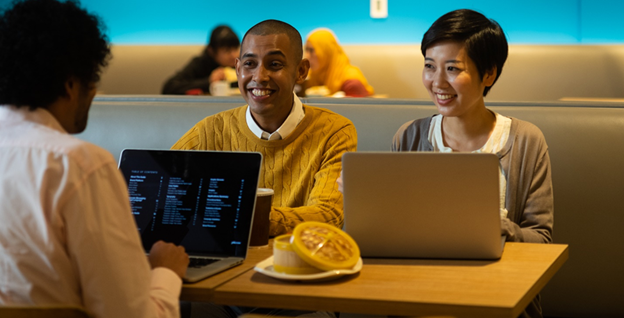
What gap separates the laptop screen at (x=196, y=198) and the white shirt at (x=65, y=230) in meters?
0.37

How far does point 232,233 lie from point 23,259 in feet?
1.51

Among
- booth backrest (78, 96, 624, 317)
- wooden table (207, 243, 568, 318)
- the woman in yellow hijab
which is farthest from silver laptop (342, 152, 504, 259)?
the woman in yellow hijab

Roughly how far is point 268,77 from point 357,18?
3.80 metres

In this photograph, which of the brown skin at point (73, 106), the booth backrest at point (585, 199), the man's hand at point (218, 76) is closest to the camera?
the brown skin at point (73, 106)

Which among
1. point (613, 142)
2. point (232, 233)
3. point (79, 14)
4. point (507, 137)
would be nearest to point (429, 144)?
point (507, 137)

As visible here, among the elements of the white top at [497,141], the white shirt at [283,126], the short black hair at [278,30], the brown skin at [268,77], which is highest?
the short black hair at [278,30]

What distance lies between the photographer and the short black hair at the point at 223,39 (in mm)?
4910

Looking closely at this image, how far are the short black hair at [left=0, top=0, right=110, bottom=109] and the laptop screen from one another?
0.40 meters

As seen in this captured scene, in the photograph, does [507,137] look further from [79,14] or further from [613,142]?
[79,14]

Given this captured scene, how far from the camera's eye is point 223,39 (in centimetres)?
491

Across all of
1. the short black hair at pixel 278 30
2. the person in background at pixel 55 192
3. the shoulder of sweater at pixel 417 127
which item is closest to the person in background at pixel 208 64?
the short black hair at pixel 278 30

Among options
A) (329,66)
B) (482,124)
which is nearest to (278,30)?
(482,124)

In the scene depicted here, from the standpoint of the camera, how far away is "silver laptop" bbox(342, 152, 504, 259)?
1.25 m

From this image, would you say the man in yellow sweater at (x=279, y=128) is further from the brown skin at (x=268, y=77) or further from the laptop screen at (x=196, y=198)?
the laptop screen at (x=196, y=198)
